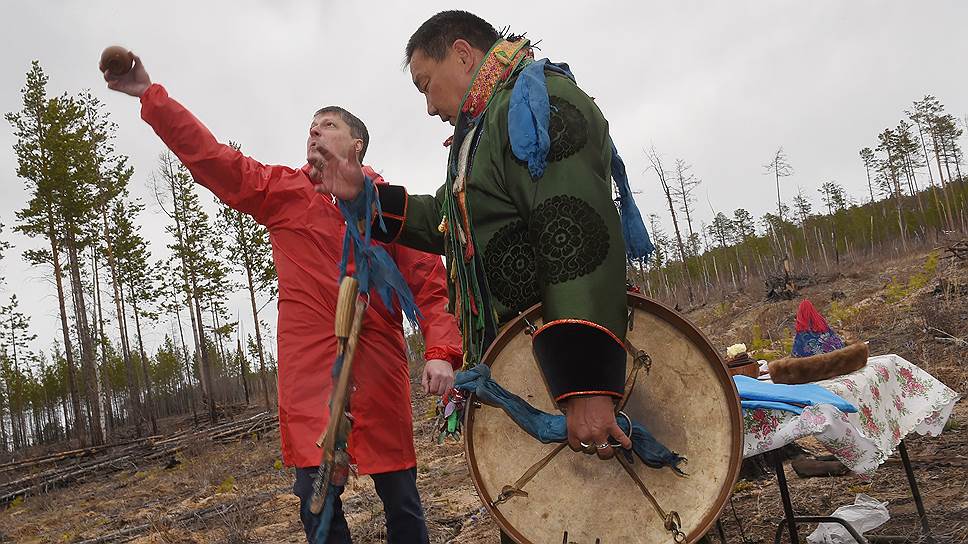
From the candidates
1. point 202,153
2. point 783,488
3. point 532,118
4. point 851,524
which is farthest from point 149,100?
point 851,524

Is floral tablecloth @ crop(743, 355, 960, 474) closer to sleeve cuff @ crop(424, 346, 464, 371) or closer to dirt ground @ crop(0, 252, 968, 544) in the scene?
dirt ground @ crop(0, 252, 968, 544)

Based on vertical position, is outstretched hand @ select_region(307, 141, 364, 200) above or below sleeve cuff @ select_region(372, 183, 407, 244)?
above

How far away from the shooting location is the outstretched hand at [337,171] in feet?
5.66

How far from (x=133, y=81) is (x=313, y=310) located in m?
1.09

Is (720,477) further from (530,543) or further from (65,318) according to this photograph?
(65,318)

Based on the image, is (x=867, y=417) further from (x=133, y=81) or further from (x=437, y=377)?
(x=133, y=81)

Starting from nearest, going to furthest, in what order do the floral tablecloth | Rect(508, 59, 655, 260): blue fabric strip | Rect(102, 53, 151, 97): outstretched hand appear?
Rect(508, 59, 655, 260): blue fabric strip, the floral tablecloth, Rect(102, 53, 151, 97): outstretched hand

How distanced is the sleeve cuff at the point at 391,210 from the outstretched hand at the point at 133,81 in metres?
1.17

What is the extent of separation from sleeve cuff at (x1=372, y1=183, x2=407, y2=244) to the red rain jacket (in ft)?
1.91

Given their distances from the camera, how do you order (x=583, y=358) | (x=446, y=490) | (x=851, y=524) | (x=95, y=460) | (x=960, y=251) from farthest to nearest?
1. (x=960, y=251)
2. (x=95, y=460)
3. (x=446, y=490)
4. (x=851, y=524)
5. (x=583, y=358)

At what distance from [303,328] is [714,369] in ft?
5.28

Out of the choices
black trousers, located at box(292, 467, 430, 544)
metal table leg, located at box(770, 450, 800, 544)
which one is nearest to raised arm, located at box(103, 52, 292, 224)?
black trousers, located at box(292, 467, 430, 544)

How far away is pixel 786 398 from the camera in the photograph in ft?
7.41

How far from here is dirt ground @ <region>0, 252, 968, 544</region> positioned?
13.0ft
